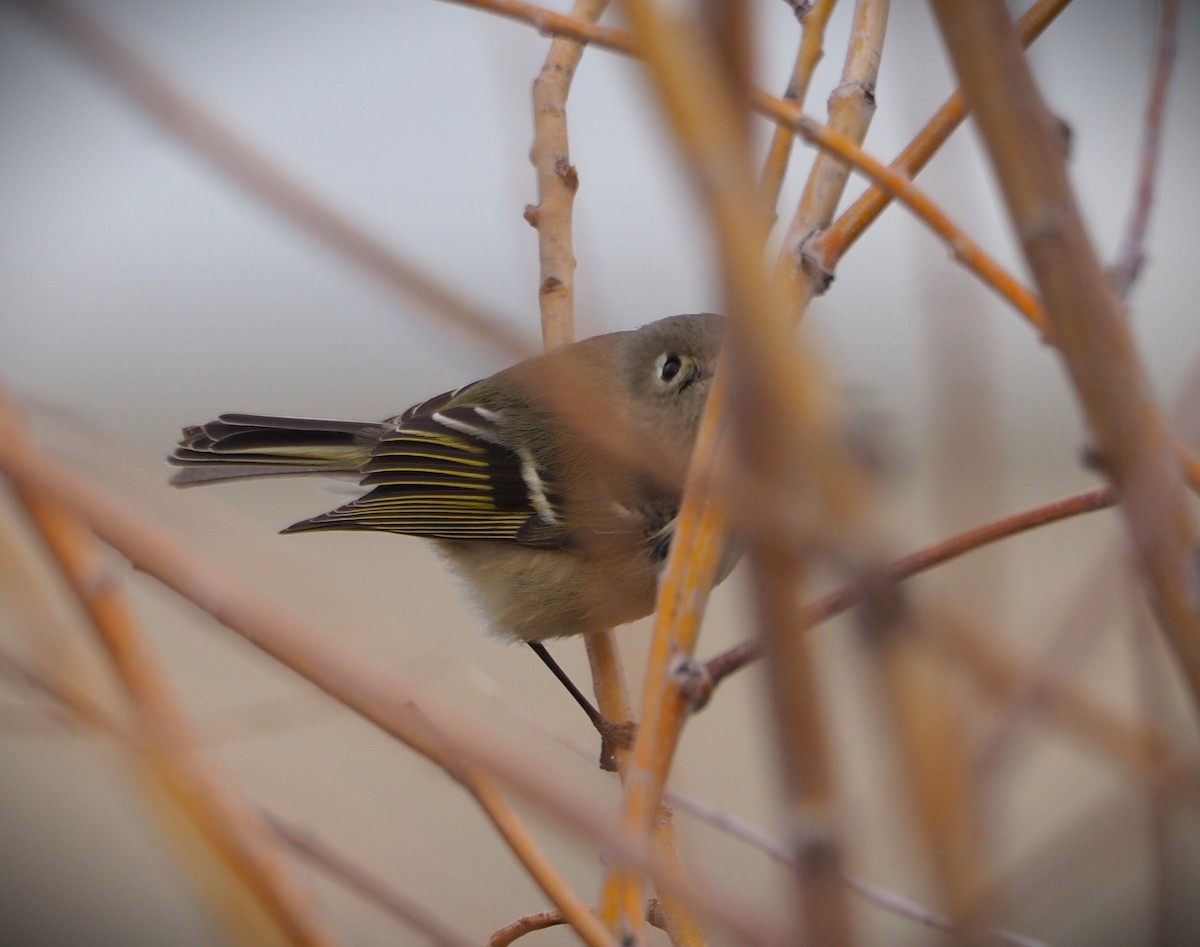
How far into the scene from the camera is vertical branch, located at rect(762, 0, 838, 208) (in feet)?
1.95

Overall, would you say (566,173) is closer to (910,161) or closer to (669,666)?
(910,161)

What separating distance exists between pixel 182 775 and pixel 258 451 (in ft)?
4.39

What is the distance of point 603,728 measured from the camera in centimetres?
119

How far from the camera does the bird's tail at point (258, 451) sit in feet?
5.07

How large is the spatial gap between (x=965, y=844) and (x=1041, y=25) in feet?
1.51

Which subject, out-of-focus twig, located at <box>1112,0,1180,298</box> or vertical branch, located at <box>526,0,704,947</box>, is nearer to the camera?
out-of-focus twig, located at <box>1112,0,1180,298</box>

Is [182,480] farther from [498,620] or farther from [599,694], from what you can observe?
[599,694]

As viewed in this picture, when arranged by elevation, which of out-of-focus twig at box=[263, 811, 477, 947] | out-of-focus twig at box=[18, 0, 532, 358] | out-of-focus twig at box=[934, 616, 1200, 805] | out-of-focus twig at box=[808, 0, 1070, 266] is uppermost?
out-of-focus twig at box=[808, 0, 1070, 266]

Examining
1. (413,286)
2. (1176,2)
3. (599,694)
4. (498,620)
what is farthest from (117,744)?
(498,620)

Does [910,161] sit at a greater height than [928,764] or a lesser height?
greater

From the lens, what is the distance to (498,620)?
4.83 feet

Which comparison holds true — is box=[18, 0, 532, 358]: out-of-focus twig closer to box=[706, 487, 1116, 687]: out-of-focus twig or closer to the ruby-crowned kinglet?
box=[706, 487, 1116, 687]: out-of-focus twig

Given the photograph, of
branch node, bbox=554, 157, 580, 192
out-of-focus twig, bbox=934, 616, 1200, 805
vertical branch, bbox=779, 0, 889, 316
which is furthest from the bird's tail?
out-of-focus twig, bbox=934, 616, 1200, 805

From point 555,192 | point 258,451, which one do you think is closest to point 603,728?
point 555,192
